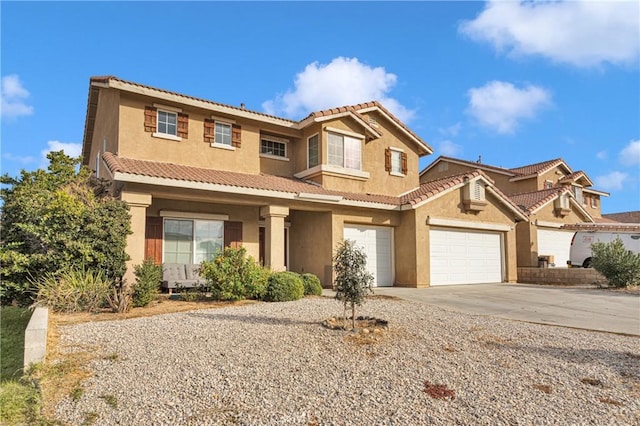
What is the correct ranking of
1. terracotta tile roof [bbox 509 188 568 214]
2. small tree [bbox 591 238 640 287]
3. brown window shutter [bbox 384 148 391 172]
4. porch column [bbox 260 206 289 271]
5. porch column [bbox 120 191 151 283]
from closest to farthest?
porch column [bbox 120 191 151 283]
porch column [bbox 260 206 289 271]
small tree [bbox 591 238 640 287]
brown window shutter [bbox 384 148 391 172]
terracotta tile roof [bbox 509 188 568 214]

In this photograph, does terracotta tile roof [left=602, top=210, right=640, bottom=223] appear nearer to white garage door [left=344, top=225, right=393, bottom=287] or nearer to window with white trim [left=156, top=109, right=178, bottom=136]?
white garage door [left=344, top=225, right=393, bottom=287]

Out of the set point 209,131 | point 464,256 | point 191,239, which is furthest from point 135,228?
point 464,256

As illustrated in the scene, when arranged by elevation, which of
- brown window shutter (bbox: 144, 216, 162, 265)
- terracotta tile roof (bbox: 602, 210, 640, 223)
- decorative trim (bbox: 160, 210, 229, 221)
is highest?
terracotta tile roof (bbox: 602, 210, 640, 223)

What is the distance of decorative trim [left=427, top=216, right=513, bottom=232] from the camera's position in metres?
16.2

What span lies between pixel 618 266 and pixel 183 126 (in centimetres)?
1636

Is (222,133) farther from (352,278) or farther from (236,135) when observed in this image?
(352,278)

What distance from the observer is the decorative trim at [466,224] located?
1625 centimetres

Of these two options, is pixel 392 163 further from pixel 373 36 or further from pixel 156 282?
pixel 156 282

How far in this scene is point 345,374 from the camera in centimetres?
503

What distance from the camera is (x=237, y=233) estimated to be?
14891 millimetres

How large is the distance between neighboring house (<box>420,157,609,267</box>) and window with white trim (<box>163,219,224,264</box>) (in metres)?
15.5

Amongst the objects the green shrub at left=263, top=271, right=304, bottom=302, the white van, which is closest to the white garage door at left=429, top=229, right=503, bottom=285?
the white van

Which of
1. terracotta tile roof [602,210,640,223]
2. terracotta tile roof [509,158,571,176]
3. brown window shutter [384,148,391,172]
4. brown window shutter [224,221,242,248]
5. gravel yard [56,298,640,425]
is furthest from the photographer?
terracotta tile roof [602,210,640,223]

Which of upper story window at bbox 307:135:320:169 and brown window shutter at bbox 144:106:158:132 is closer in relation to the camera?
brown window shutter at bbox 144:106:158:132
